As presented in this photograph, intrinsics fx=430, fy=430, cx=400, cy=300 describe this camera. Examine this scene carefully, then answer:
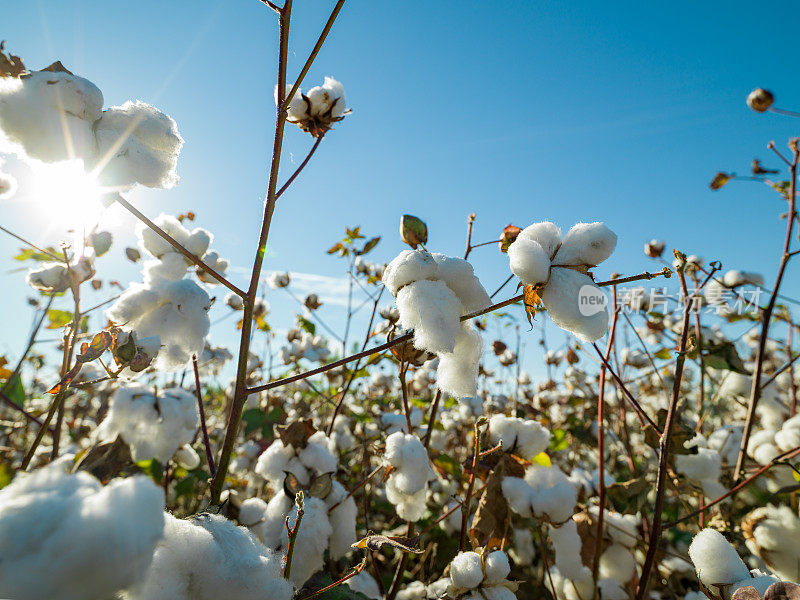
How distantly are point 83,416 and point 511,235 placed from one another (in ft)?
18.9

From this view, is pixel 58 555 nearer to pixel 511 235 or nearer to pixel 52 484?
pixel 52 484

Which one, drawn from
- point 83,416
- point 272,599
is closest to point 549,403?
point 272,599

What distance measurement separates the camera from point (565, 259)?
0.95 m

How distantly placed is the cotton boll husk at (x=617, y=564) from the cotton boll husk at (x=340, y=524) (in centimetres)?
103

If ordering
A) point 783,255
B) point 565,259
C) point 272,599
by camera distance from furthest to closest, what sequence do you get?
1. point 783,255
2. point 565,259
3. point 272,599

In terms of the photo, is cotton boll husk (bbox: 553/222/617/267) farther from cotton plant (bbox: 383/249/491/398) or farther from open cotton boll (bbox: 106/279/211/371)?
open cotton boll (bbox: 106/279/211/371)

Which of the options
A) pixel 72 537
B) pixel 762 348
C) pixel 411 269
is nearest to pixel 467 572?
pixel 411 269

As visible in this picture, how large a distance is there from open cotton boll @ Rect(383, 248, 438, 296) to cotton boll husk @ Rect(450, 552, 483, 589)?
735mm

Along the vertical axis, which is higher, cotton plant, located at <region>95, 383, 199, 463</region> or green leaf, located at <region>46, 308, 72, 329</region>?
green leaf, located at <region>46, 308, 72, 329</region>

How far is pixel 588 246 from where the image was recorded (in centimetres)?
93

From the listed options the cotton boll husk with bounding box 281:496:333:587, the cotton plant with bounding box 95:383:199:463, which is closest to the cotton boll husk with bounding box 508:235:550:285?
the cotton boll husk with bounding box 281:496:333:587

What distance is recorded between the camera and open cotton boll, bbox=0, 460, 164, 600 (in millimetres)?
440

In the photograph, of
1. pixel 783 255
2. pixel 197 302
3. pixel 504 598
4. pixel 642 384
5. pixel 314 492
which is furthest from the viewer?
pixel 642 384

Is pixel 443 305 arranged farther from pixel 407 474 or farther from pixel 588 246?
pixel 407 474
